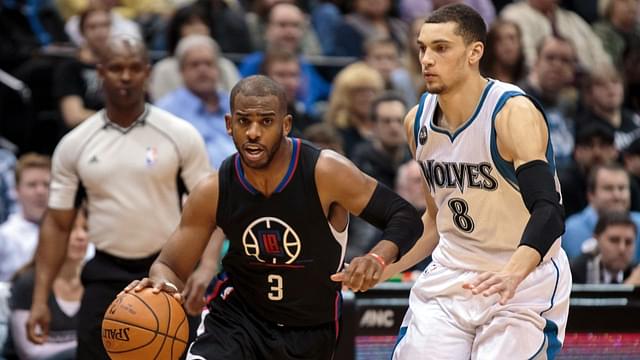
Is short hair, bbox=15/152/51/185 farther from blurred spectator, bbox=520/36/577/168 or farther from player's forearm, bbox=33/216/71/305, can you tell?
blurred spectator, bbox=520/36/577/168

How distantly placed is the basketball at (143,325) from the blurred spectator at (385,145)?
4536 mm

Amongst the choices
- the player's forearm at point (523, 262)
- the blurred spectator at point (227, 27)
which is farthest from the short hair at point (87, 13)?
the player's forearm at point (523, 262)

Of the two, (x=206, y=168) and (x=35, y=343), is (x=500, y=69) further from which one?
(x=35, y=343)

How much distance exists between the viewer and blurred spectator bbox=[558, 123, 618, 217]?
34.8ft

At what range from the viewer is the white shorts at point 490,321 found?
5348mm

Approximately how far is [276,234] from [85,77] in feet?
16.7

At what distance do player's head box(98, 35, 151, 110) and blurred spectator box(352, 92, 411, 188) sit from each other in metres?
3.16

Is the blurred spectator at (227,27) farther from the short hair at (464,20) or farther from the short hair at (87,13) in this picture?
the short hair at (464,20)

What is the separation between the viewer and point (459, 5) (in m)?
5.61

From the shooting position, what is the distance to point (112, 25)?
11.1m

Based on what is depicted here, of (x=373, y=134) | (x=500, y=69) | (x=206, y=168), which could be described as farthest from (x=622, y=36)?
(x=206, y=168)

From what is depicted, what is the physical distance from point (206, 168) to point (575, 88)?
6.47m

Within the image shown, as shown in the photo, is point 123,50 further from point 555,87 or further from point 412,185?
point 555,87

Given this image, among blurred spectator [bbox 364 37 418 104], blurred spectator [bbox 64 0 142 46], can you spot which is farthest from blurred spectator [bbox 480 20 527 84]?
blurred spectator [bbox 64 0 142 46]
